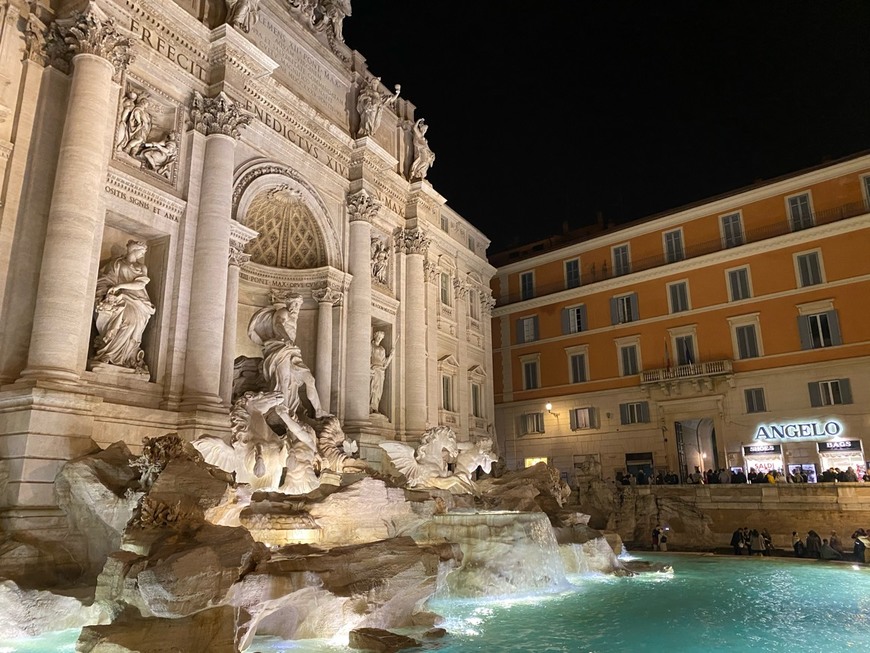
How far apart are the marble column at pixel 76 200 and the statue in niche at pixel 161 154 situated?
34.4 inches

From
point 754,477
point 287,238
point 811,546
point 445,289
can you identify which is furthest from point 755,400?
point 287,238

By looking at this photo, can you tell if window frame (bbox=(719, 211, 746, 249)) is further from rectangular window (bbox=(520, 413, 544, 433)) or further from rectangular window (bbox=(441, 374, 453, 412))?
rectangular window (bbox=(441, 374, 453, 412))

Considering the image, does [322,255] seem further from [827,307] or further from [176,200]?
[827,307]

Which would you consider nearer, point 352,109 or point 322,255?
point 322,255

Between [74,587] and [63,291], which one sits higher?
[63,291]

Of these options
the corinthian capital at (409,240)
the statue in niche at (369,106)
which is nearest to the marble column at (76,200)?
the statue in niche at (369,106)

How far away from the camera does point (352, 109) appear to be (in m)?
19.3

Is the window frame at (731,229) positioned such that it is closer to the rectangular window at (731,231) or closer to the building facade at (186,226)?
the rectangular window at (731,231)

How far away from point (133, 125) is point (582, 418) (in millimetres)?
22670

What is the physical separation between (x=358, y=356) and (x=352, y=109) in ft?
25.5

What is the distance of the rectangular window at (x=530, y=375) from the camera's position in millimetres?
31234

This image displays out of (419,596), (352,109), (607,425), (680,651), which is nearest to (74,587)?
(419,596)

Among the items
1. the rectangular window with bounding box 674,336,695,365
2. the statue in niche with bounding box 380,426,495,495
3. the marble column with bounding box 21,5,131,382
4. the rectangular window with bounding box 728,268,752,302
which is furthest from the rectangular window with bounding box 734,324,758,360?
the marble column with bounding box 21,5,131,382

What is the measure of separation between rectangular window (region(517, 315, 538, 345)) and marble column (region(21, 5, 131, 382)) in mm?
23258
